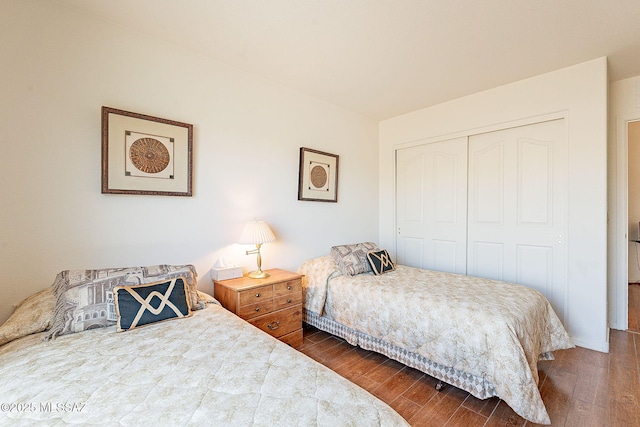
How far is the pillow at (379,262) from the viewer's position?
2984 millimetres

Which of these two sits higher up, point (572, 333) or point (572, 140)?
point (572, 140)

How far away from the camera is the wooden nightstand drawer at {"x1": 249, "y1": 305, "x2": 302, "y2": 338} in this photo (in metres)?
2.41

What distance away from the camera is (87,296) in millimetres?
1619

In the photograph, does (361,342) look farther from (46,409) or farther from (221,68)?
(221,68)

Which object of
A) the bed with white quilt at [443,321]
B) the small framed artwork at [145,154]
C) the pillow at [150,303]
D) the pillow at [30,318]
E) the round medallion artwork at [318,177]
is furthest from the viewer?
the round medallion artwork at [318,177]

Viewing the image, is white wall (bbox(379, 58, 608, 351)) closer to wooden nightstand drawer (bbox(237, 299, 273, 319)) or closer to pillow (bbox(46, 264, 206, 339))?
wooden nightstand drawer (bbox(237, 299, 273, 319))

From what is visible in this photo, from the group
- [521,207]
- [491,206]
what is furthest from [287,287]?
[521,207]

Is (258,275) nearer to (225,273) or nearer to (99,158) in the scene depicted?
(225,273)

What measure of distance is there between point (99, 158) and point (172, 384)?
1.69 m

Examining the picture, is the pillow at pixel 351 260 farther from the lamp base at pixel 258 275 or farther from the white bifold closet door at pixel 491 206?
the white bifold closet door at pixel 491 206

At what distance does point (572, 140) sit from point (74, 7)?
13.6ft

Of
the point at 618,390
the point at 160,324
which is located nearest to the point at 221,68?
the point at 160,324

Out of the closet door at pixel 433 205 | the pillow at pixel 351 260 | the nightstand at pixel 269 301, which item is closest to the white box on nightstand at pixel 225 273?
the nightstand at pixel 269 301

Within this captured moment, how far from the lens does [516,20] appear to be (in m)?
2.03
